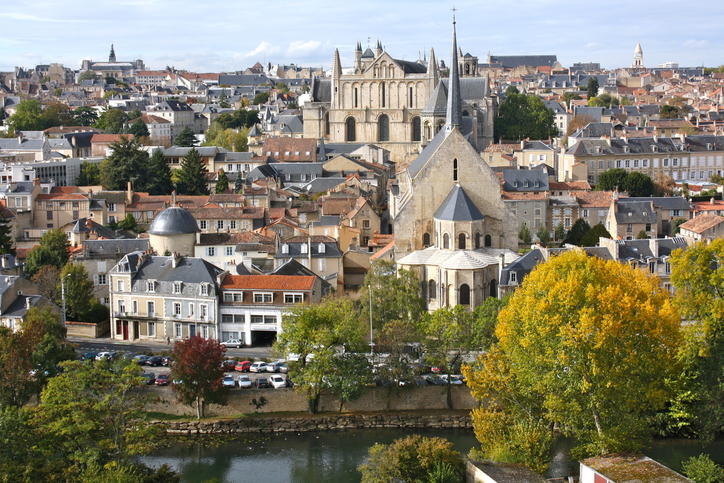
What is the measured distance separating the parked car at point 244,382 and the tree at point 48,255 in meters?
11.1

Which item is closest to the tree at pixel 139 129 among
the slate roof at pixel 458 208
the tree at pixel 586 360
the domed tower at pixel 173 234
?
the domed tower at pixel 173 234

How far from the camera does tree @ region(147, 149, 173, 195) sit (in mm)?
53688

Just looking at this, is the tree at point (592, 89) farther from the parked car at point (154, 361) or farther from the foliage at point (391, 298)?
the parked car at point (154, 361)

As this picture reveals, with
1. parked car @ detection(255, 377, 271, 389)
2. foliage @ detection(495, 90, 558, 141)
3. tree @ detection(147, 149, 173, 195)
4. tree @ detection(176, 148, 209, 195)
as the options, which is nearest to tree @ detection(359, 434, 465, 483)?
parked car @ detection(255, 377, 271, 389)

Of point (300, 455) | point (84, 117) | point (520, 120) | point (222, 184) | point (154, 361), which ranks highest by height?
point (84, 117)

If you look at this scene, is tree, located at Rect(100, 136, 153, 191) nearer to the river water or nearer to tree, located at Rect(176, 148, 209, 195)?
tree, located at Rect(176, 148, 209, 195)

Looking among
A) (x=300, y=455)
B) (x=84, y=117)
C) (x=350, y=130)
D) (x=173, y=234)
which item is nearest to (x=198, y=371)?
(x=300, y=455)

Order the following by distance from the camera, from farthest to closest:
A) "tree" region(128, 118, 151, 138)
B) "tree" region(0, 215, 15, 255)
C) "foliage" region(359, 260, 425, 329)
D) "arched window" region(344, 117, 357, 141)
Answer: "tree" region(128, 118, 151, 138)
"arched window" region(344, 117, 357, 141)
"tree" region(0, 215, 15, 255)
"foliage" region(359, 260, 425, 329)

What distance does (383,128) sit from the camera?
2736 inches

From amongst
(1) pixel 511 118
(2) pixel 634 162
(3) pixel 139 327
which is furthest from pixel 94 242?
(1) pixel 511 118

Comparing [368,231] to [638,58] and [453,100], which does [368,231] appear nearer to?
[453,100]

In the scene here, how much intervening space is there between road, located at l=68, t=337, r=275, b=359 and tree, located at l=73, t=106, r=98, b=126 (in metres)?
57.9

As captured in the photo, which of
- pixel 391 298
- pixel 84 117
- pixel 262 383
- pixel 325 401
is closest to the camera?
pixel 325 401

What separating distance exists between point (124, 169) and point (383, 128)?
2162 centimetres
